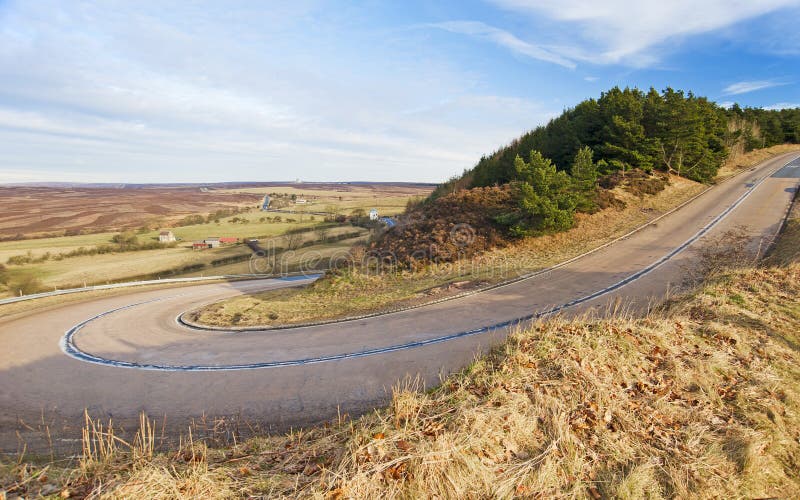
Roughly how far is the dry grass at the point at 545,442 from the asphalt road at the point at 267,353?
1.53 metres

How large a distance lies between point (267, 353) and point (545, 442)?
8.13 m

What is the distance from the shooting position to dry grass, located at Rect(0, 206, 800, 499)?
3.53 meters

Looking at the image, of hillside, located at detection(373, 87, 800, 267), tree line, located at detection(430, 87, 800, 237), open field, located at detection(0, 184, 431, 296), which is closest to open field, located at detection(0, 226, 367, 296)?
open field, located at detection(0, 184, 431, 296)

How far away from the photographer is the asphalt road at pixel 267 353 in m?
7.48

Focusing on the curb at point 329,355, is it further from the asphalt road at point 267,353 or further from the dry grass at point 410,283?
the dry grass at point 410,283

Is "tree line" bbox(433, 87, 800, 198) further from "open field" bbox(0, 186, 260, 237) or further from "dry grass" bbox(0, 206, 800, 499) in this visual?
"open field" bbox(0, 186, 260, 237)

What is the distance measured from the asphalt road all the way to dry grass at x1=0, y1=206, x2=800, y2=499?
1533 mm

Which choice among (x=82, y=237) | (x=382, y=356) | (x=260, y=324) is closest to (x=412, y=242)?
(x=260, y=324)

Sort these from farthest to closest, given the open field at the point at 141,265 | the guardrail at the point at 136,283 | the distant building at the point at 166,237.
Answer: the distant building at the point at 166,237
the open field at the point at 141,265
the guardrail at the point at 136,283

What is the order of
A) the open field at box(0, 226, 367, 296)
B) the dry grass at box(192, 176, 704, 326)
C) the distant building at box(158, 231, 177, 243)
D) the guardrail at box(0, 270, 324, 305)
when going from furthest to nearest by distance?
the distant building at box(158, 231, 177, 243), the open field at box(0, 226, 367, 296), the guardrail at box(0, 270, 324, 305), the dry grass at box(192, 176, 704, 326)

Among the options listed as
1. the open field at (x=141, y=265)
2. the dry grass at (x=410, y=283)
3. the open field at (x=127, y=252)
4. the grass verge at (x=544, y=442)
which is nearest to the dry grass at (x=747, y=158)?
the dry grass at (x=410, y=283)

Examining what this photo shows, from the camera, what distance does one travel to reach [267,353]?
10250mm

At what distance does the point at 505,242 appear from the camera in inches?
770

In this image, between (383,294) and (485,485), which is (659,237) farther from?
(485,485)
